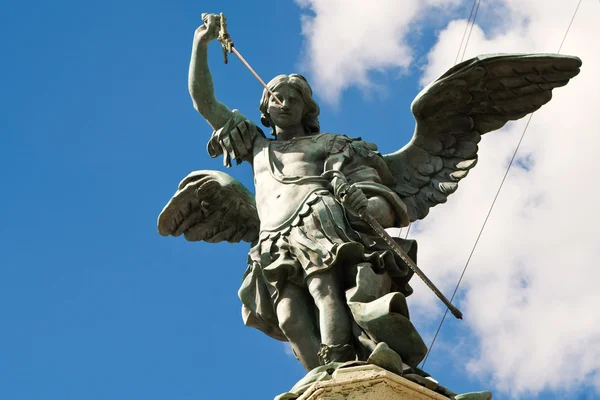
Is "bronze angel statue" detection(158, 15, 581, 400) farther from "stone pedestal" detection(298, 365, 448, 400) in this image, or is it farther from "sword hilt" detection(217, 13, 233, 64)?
"stone pedestal" detection(298, 365, 448, 400)

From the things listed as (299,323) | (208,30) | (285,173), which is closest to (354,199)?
(285,173)

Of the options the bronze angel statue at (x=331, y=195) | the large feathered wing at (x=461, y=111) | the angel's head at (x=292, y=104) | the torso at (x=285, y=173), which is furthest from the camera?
the angel's head at (x=292, y=104)

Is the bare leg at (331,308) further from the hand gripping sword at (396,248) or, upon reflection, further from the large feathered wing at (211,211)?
the large feathered wing at (211,211)

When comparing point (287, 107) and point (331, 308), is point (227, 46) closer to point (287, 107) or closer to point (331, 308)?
point (287, 107)

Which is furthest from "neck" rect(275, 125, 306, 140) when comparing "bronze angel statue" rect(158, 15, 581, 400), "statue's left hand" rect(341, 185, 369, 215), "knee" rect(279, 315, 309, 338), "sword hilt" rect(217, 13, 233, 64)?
"knee" rect(279, 315, 309, 338)

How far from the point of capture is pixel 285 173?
1117 centimetres

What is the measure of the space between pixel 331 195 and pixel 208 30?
195cm

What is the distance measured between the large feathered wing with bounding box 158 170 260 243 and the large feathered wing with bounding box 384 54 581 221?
1.27m

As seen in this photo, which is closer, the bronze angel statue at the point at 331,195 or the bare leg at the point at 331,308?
the bare leg at the point at 331,308

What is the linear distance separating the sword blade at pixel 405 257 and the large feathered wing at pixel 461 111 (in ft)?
3.28

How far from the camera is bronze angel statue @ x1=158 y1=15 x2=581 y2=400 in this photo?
10.3 m

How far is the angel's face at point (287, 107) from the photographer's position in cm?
1160

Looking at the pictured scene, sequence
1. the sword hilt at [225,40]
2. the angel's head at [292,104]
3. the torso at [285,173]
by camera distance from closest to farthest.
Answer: the torso at [285,173], the angel's head at [292,104], the sword hilt at [225,40]

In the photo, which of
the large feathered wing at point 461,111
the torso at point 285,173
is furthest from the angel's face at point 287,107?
the large feathered wing at point 461,111
